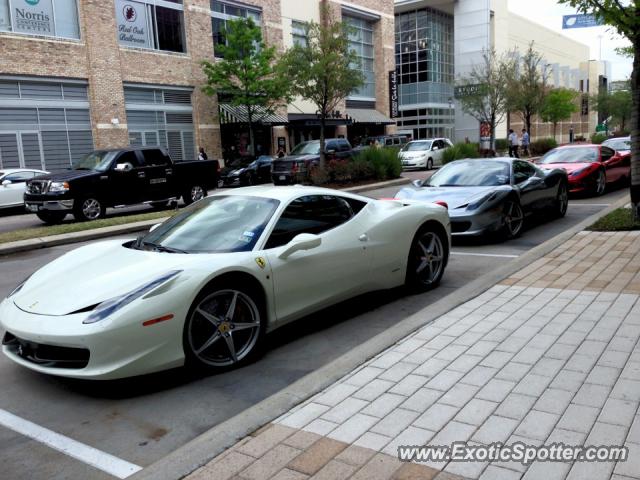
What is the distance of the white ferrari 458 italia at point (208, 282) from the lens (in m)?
3.89

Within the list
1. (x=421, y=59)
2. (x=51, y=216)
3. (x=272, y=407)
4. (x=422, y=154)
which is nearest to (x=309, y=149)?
(x=422, y=154)

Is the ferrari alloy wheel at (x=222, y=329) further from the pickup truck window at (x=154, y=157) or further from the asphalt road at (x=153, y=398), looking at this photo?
the pickup truck window at (x=154, y=157)

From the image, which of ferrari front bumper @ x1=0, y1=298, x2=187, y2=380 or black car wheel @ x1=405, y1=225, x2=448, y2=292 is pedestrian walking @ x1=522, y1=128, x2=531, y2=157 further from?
ferrari front bumper @ x1=0, y1=298, x2=187, y2=380

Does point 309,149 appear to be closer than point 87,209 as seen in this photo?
No

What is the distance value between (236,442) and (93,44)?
87.5ft

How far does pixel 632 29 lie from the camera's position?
346 inches

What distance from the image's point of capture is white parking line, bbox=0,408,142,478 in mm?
3104

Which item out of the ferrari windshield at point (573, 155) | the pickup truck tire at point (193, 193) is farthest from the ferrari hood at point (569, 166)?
the pickup truck tire at point (193, 193)

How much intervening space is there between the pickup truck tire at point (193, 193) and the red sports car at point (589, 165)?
979 cm

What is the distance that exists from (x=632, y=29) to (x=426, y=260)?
539 cm

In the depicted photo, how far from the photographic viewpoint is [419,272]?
6.47 metres

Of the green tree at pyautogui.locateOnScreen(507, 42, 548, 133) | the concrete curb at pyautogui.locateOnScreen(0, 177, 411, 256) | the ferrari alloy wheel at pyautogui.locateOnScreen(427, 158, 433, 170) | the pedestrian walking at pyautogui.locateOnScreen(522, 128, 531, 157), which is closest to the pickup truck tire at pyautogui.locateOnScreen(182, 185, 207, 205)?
the concrete curb at pyautogui.locateOnScreen(0, 177, 411, 256)

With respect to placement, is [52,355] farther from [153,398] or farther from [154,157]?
[154,157]

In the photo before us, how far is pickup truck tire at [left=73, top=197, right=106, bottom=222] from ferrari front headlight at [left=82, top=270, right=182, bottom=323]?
38.0ft
